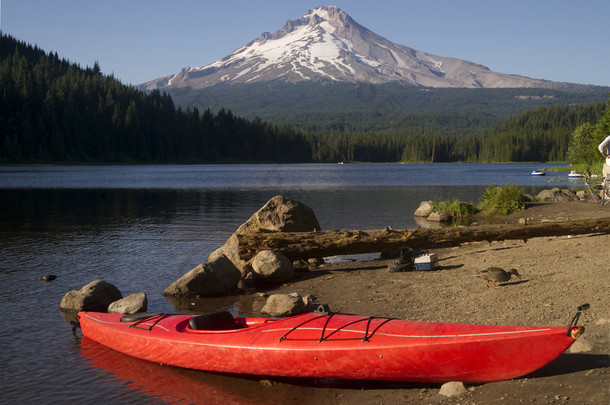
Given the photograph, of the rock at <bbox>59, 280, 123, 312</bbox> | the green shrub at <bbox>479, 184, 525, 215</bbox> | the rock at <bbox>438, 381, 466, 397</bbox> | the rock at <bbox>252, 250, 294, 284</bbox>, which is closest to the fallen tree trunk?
the rock at <bbox>252, 250, 294, 284</bbox>

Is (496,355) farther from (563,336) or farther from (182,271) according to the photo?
(182,271)

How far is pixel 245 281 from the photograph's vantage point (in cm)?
1582

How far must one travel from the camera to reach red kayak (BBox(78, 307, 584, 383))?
722 centimetres

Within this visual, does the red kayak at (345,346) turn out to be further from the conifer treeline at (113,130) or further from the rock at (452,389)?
the conifer treeline at (113,130)

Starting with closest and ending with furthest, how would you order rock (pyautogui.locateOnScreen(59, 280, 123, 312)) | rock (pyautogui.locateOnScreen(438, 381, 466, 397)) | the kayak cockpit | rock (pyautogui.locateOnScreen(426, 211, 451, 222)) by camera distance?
rock (pyautogui.locateOnScreen(438, 381, 466, 397)) → the kayak cockpit → rock (pyautogui.locateOnScreen(59, 280, 123, 312)) → rock (pyautogui.locateOnScreen(426, 211, 451, 222))

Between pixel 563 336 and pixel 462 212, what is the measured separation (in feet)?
80.4

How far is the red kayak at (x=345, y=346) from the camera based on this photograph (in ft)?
23.7

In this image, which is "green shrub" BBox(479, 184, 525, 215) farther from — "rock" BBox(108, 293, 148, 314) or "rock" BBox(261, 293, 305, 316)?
"rock" BBox(108, 293, 148, 314)

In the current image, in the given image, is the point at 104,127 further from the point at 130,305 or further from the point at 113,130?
the point at 130,305

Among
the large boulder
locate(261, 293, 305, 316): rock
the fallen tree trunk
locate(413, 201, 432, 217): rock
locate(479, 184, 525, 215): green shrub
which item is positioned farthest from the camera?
locate(413, 201, 432, 217): rock

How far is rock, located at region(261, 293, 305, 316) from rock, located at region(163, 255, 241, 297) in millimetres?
2740

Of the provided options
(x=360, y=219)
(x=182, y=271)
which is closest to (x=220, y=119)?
(x=360, y=219)

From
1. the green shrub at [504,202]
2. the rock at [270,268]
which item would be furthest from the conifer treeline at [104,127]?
the rock at [270,268]

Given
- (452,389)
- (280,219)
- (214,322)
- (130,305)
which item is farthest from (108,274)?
(452,389)
